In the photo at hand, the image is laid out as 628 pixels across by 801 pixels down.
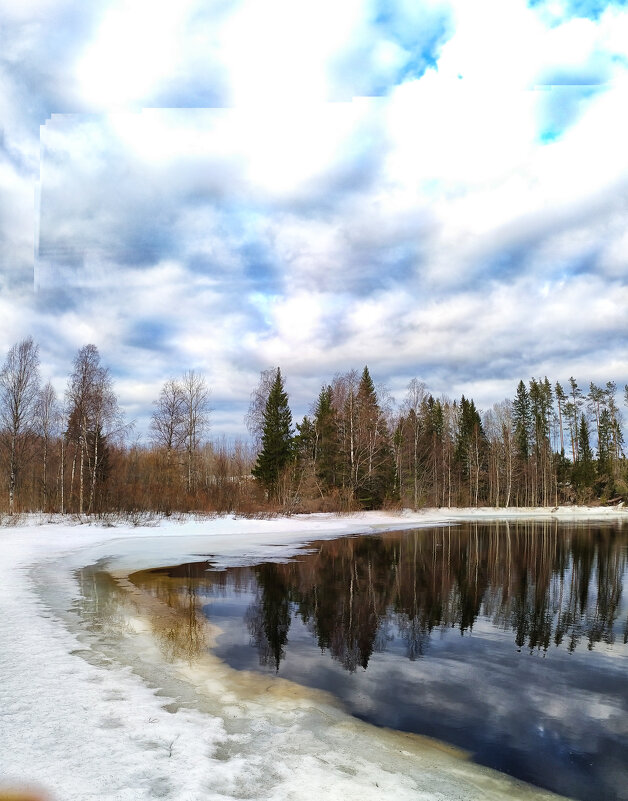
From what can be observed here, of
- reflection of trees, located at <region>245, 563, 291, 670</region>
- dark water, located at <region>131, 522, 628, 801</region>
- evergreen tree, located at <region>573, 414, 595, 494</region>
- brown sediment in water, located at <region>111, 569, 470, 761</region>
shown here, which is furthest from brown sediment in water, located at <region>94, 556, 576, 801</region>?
evergreen tree, located at <region>573, 414, 595, 494</region>

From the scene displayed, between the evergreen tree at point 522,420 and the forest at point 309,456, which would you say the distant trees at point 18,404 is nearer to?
the forest at point 309,456

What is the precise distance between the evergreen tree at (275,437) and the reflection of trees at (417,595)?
82.3 ft

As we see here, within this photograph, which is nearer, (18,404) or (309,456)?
(18,404)

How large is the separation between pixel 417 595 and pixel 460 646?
378 centimetres

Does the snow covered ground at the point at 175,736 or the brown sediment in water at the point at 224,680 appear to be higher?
the snow covered ground at the point at 175,736

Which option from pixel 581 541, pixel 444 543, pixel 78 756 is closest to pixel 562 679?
pixel 78 756

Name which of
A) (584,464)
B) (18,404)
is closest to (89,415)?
(18,404)

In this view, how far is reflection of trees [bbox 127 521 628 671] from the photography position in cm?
778

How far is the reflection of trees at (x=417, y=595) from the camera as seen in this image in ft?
25.5

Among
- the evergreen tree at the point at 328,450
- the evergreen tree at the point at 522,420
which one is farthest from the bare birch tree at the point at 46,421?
the evergreen tree at the point at 522,420

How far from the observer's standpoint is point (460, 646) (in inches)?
288

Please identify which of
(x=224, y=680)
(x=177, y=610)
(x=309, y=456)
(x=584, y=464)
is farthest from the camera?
(x=584, y=464)

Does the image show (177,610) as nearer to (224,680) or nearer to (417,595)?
(224,680)

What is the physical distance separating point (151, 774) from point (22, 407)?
1181 inches
